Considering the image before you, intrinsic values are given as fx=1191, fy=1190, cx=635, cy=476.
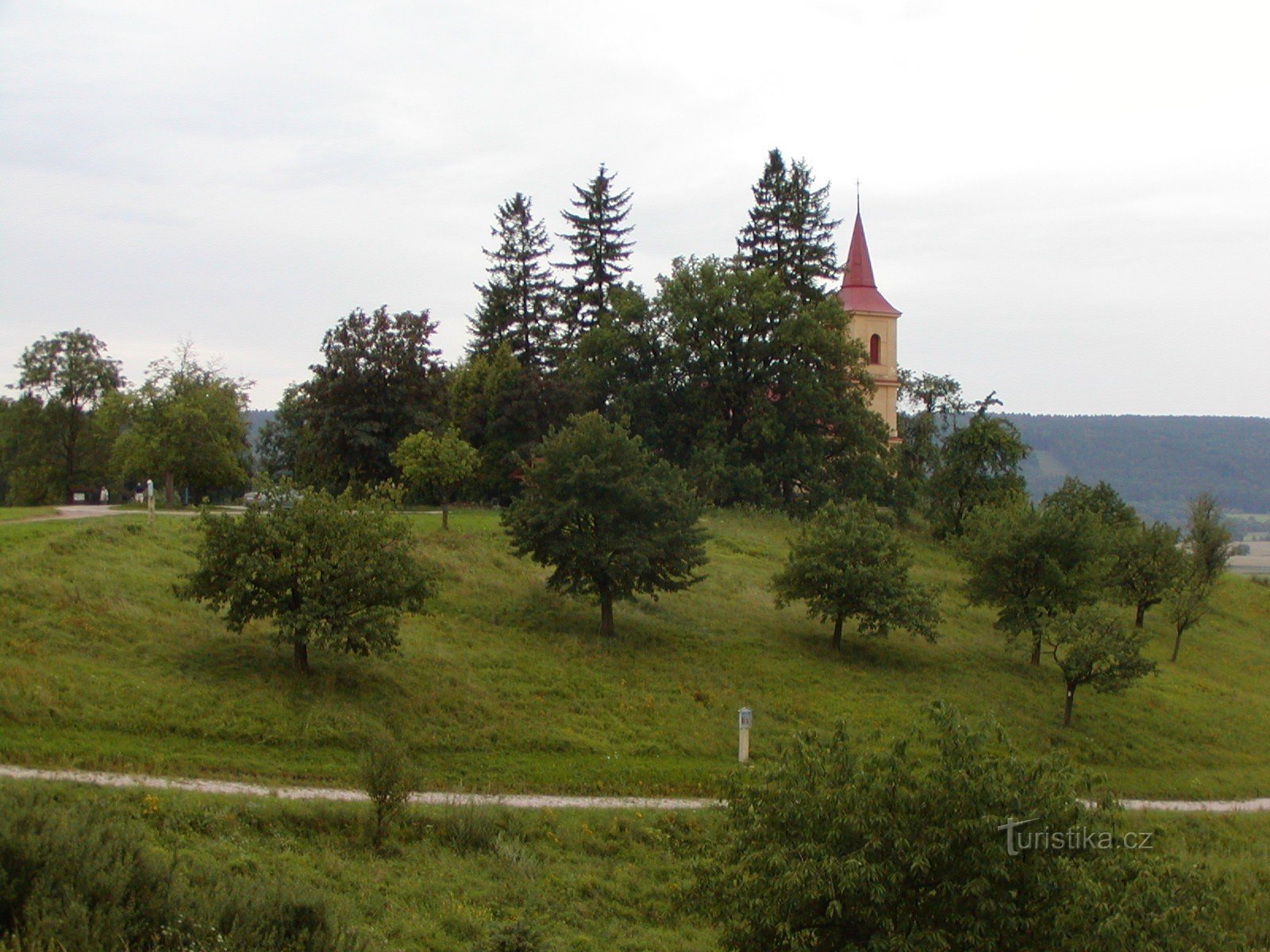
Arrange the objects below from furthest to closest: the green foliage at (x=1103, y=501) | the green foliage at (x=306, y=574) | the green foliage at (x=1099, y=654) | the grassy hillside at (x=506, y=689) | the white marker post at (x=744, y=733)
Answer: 1. the green foliage at (x=1103, y=501)
2. the green foliage at (x=1099, y=654)
3. the white marker post at (x=744, y=733)
4. the green foliage at (x=306, y=574)
5. the grassy hillside at (x=506, y=689)

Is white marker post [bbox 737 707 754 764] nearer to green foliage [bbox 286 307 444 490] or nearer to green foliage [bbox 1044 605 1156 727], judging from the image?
green foliage [bbox 1044 605 1156 727]

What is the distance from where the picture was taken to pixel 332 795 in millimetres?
18422

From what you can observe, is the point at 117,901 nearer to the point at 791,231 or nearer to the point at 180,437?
the point at 180,437

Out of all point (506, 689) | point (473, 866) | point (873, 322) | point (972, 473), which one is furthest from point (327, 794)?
point (873, 322)

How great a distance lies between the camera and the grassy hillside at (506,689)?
794 inches

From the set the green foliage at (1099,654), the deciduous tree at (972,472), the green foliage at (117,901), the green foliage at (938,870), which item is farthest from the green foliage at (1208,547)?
the green foliage at (117,901)

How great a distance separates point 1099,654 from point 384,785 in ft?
62.5

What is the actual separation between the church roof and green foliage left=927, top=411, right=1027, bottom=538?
11087 mm

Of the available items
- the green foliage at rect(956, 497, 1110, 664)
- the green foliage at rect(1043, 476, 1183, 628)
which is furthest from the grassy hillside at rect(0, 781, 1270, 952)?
the green foliage at rect(1043, 476, 1183, 628)

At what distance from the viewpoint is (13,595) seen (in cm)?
2362

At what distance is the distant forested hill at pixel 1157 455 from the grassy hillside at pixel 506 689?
13158 centimetres

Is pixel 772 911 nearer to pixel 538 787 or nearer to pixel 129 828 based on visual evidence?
pixel 129 828

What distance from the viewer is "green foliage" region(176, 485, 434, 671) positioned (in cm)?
2216

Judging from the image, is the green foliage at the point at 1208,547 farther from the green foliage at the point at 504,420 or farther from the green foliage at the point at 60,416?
the green foliage at the point at 60,416
